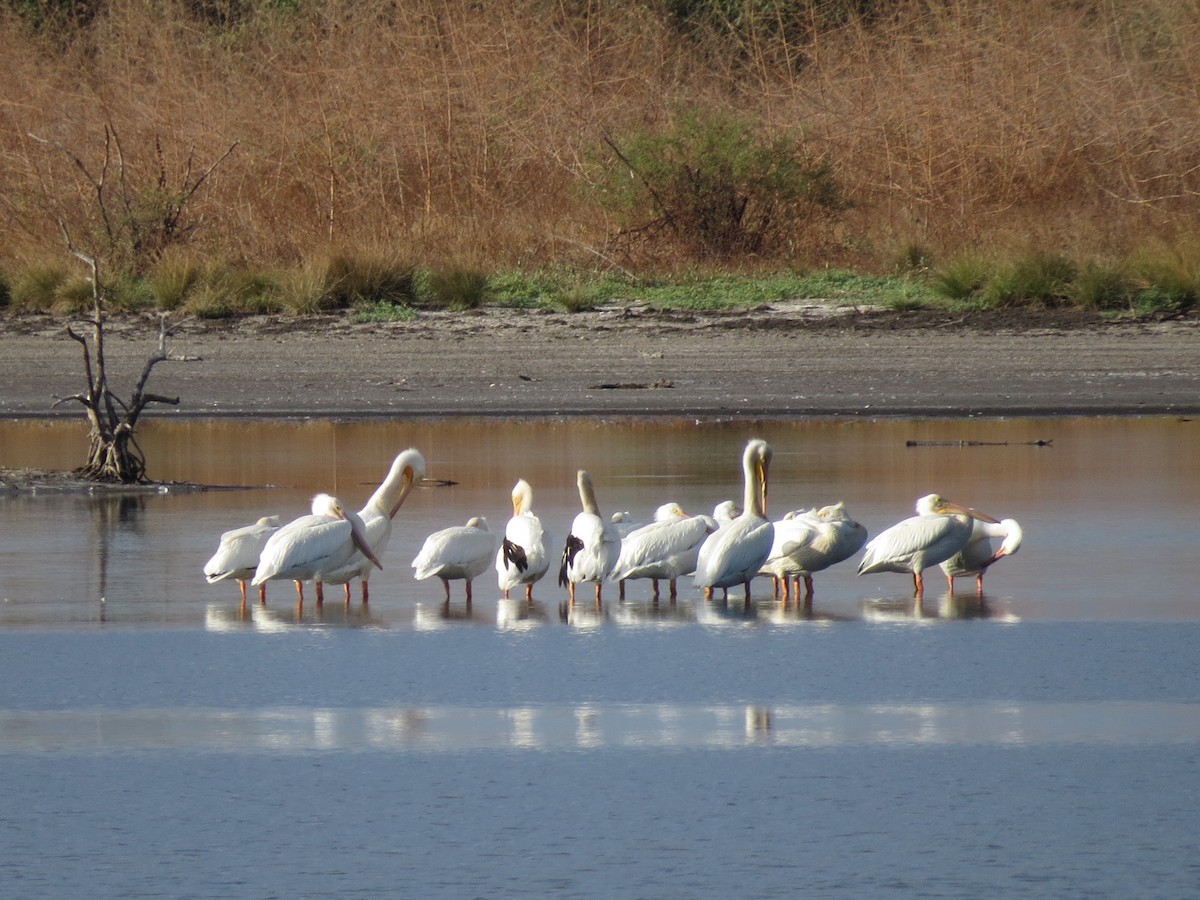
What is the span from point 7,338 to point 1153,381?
1001cm

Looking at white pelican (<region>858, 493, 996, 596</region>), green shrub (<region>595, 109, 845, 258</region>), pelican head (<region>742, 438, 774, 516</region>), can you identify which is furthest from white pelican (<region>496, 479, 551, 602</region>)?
green shrub (<region>595, 109, 845, 258</region>)

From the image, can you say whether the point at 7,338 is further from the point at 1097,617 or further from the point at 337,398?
the point at 1097,617

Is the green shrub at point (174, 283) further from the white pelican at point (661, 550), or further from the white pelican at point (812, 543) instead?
the white pelican at point (812, 543)

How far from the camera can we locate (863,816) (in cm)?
488

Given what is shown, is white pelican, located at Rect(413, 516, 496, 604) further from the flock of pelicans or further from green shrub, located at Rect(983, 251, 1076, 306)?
green shrub, located at Rect(983, 251, 1076, 306)

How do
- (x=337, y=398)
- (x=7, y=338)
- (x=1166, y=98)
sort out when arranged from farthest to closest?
1. (x=1166, y=98)
2. (x=7, y=338)
3. (x=337, y=398)

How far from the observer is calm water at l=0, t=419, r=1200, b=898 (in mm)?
4559

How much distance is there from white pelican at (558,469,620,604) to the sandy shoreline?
280 inches

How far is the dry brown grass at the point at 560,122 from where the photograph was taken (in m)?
23.3

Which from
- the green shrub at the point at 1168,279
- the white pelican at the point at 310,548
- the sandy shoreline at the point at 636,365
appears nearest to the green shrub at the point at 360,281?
the sandy shoreline at the point at 636,365

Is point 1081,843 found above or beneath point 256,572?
beneath

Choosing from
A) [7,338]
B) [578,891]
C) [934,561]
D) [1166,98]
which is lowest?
[578,891]

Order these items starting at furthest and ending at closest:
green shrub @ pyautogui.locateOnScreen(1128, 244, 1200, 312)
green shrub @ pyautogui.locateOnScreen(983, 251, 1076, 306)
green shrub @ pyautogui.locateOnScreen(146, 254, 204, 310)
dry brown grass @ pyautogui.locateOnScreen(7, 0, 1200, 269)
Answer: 1. dry brown grass @ pyautogui.locateOnScreen(7, 0, 1200, 269)
2. green shrub @ pyautogui.locateOnScreen(146, 254, 204, 310)
3. green shrub @ pyautogui.locateOnScreen(983, 251, 1076, 306)
4. green shrub @ pyautogui.locateOnScreen(1128, 244, 1200, 312)

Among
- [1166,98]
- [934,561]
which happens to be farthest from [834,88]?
[934,561]
